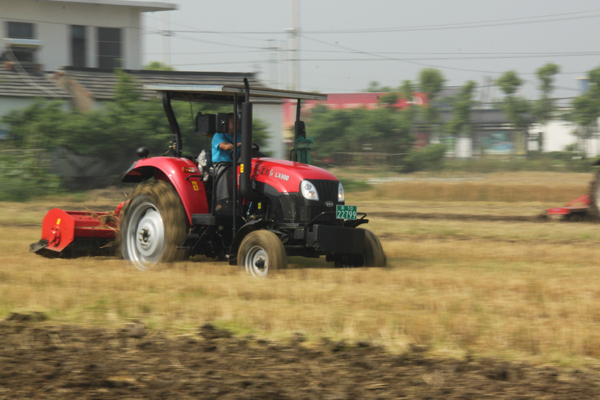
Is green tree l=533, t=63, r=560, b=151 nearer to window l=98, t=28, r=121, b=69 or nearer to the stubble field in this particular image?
window l=98, t=28, r=121, b=69

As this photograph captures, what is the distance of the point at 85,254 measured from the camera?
9.21m

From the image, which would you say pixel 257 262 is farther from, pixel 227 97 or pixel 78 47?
pixel 78 47

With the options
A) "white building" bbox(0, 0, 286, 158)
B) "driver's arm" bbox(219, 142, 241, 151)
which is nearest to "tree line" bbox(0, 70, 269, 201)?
"white building" bbox(0, 0, 286, 158)

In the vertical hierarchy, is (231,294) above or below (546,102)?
below

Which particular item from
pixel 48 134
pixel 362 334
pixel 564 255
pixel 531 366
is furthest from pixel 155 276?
pixel 48 134

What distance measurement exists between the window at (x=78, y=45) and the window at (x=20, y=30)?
159 centimetres

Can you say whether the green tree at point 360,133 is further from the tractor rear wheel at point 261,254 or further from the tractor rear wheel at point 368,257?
the tractor rear wheel at point 261,254

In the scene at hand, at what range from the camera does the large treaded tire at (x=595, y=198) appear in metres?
15.0

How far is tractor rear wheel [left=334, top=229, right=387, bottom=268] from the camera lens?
7969 millimetres

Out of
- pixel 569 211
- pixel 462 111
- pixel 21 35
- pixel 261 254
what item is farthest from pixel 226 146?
pixel 462 111

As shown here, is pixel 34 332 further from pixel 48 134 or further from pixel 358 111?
pixel 358 111

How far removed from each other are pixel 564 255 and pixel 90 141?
15637 millimetres

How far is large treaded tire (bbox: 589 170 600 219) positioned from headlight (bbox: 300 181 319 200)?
375 inches

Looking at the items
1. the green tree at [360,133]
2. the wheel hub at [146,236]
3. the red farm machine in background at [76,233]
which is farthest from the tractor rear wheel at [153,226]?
the green tree at [360,133]
